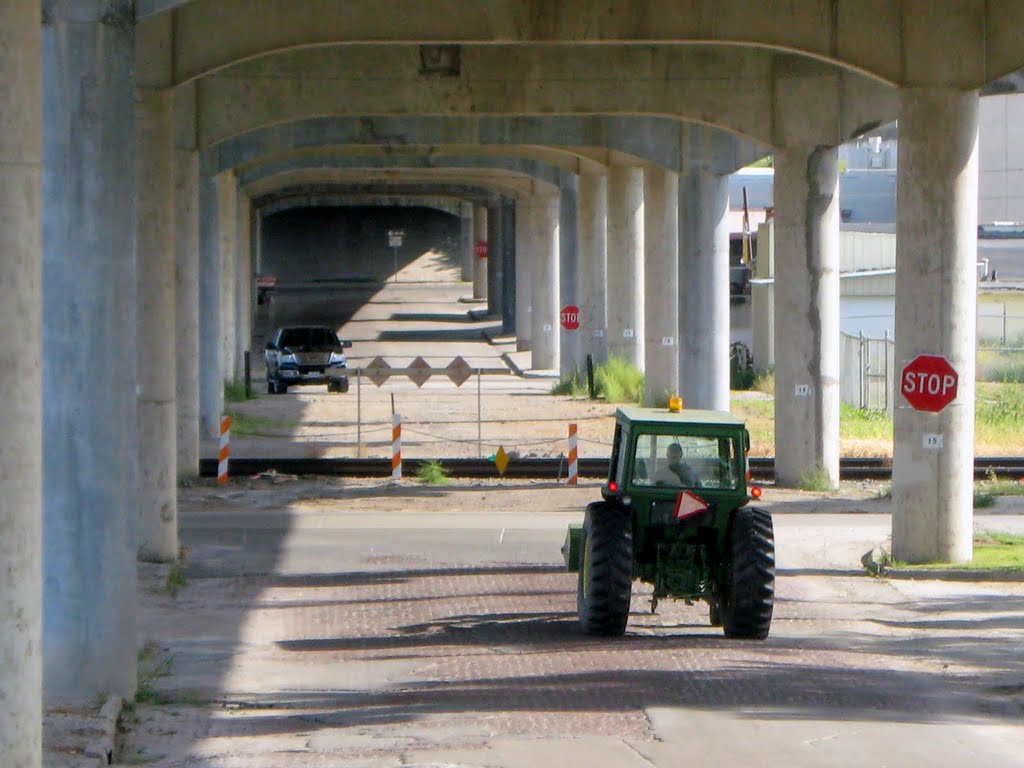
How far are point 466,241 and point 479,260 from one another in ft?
39.4

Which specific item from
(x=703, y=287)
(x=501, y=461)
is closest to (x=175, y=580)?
(x=501, y=461)

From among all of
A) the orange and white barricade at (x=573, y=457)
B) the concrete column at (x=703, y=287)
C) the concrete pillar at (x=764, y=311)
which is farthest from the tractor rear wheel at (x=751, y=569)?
the concrete pillar at (x=764, y=311)

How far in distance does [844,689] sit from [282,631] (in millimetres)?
5565

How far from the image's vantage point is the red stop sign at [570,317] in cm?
4303

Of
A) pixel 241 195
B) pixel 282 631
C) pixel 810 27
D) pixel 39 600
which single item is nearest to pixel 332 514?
pixel 282 631

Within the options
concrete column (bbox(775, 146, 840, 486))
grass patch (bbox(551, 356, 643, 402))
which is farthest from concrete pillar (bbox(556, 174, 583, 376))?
concrete column (bbox(775, 146, 840, 486))

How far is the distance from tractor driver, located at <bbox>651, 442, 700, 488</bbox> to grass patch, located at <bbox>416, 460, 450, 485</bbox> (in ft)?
41.0

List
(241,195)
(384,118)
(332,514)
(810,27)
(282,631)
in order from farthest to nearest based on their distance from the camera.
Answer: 1. (241,195)
2. (384,118)
3. (332,514)
4. (810,27)
5. (282,631)

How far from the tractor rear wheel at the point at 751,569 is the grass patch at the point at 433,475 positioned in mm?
12845

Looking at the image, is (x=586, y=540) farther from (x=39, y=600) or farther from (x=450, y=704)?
(x=39, y=600)

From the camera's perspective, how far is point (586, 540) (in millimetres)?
14570

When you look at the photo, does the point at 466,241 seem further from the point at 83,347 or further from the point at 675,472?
the point at 83,347

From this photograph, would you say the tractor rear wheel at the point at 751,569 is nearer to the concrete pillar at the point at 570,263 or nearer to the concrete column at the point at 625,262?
the concrete column at the point at 625,262

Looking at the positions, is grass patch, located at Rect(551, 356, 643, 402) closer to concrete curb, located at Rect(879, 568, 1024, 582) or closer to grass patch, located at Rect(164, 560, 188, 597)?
concrete curb, located at Rect(879, 568, 1024, 582)
